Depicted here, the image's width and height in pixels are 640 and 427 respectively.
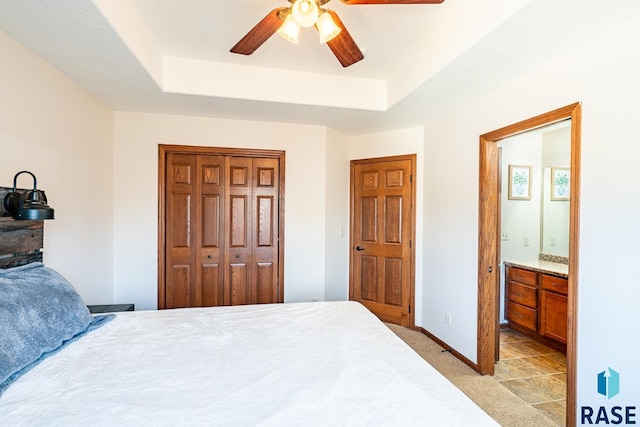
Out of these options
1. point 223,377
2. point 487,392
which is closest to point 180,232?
point 223,377

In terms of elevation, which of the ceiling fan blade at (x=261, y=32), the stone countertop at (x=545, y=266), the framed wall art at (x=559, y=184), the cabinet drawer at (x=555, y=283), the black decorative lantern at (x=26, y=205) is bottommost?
the cabinet drawer at (x=555, y=283)

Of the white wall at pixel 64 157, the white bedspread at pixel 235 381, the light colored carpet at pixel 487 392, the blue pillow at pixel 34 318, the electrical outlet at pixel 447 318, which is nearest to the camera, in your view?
the white bedspread at pixel 235 381

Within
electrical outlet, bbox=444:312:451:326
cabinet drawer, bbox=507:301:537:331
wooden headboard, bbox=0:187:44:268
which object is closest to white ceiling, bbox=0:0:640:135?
wooden headboard, bbox=0:187:44:268

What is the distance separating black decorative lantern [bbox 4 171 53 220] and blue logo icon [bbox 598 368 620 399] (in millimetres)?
3086

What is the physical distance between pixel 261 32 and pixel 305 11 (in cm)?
31

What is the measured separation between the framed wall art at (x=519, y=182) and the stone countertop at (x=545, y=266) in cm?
72

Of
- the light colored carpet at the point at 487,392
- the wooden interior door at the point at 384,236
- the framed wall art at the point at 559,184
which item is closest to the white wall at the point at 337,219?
the wooden interior door at the point at 384,236

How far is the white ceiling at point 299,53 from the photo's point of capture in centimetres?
168

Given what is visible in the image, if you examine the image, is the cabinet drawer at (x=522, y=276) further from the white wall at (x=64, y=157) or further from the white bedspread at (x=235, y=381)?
the white wall at (x=64, y=157)

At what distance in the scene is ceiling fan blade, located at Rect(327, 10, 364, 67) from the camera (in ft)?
5.77

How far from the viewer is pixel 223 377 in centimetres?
126

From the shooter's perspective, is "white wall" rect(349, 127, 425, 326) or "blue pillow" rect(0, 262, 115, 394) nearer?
"blue pillow" rect(0, 262, 115, 394)

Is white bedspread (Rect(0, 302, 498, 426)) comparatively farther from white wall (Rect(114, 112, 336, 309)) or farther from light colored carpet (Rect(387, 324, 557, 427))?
white wall (Rect(114, 112, 336, 309))

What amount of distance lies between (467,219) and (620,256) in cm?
129
